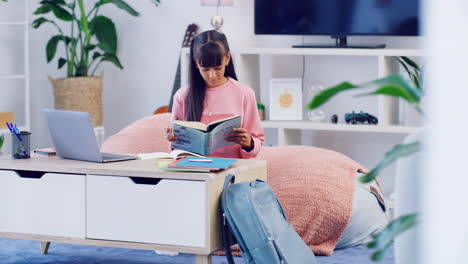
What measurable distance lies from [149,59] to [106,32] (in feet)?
1.05

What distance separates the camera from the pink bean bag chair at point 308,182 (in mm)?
3297

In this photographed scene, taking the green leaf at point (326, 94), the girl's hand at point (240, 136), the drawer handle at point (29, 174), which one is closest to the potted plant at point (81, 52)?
the drawer handle at point (29, 174)

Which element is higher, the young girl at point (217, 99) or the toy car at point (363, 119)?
the young girl at point (217, 99)

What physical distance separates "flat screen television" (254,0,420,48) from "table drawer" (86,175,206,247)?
2135 millimetres

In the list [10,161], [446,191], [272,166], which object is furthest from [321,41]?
[446,191]

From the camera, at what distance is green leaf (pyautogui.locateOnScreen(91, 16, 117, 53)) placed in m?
4.97

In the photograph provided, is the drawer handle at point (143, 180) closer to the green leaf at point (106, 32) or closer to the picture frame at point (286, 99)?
the picture frame at point (286, 99)

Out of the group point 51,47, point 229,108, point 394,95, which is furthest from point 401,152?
point 51,47

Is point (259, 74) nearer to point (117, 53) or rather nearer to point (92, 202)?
point (117, 53)

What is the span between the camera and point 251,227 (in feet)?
8.00

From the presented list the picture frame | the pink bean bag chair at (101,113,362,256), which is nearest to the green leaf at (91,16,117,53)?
the picture frame

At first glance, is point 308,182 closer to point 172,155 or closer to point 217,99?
point 217,99

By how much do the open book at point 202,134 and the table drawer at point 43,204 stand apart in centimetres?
36

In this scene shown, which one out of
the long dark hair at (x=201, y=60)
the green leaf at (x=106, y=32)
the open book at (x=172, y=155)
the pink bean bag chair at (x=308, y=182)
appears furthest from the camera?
the green leaf at (x=106, y=32)
